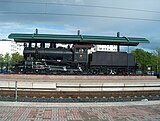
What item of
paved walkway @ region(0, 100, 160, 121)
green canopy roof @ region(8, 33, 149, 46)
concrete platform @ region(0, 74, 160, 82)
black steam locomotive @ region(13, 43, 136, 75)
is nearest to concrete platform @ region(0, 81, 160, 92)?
paved walkway @ region(0, 100, 160, 121)

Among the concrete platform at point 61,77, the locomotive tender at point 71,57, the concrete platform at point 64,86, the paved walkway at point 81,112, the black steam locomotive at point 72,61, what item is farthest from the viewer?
the locomotive tender at point 71,57

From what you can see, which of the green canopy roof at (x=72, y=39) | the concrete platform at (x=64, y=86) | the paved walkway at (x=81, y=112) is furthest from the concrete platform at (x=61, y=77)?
the paved walkway at (x=81, y=112)

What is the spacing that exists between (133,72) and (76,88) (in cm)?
1555

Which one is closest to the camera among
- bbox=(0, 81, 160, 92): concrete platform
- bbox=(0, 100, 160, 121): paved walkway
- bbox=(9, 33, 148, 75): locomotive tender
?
bbox=(0, 100, 160, 121): paved walkway

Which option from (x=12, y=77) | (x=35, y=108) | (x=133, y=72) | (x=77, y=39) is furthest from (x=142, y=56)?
(x=35, y=108)

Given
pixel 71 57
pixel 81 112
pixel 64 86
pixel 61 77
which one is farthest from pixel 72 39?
pixel 81 112

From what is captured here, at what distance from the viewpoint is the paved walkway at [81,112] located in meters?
7.20

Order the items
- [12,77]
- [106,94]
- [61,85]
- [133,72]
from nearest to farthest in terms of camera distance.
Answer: [106,94]
[61,85]
[12,77]
[133,72]

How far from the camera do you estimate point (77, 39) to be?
2683 cm

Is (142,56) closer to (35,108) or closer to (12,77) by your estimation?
(12,77)

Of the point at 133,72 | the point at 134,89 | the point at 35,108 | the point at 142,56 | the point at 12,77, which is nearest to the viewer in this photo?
the point at 35,108

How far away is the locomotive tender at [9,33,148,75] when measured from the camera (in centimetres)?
2622

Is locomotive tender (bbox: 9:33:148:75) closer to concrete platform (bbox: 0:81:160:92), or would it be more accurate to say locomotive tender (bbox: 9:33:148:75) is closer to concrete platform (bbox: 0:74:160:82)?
concrete platform (bbox: 0:74:160:82)

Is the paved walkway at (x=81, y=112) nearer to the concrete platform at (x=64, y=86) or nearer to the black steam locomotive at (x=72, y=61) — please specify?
the concrete platform at (x=64, y=86)
